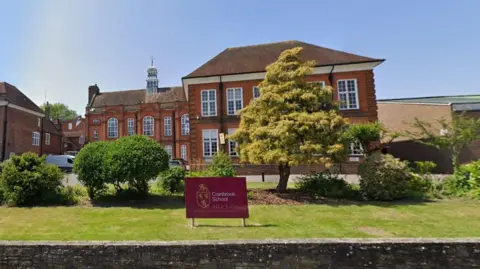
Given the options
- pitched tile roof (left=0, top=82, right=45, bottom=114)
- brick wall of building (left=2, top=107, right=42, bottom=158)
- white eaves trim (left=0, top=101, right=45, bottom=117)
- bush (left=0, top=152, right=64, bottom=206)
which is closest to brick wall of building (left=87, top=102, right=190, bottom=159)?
white eaves trim (left=0, top=101, right=45, bottom=117)

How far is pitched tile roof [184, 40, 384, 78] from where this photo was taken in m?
23.0

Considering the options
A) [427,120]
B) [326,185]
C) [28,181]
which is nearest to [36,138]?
[28,181]

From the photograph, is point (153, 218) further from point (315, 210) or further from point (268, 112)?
point (268, 112)

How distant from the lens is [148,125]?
47.2m

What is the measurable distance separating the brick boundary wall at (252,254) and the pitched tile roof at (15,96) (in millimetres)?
35989

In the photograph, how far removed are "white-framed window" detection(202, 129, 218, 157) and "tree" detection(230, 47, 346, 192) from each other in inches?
423

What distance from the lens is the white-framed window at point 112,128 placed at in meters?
47.8

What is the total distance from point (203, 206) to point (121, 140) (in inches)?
206

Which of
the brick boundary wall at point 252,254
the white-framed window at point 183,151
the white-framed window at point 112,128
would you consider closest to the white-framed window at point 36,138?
the white-framed window at point 112,128

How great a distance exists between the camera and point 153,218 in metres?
8.34

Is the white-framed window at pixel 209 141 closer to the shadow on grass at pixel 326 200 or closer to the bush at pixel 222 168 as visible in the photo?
the bush at pixel 222 168

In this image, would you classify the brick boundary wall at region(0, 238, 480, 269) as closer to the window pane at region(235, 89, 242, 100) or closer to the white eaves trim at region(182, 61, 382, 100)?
the white eaves trim at region(182, 61, 382, 100)

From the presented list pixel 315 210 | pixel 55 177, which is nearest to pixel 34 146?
pixel 55 177

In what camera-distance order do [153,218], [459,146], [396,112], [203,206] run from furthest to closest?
[396,112], [459,146], [153,218], [203,206]
